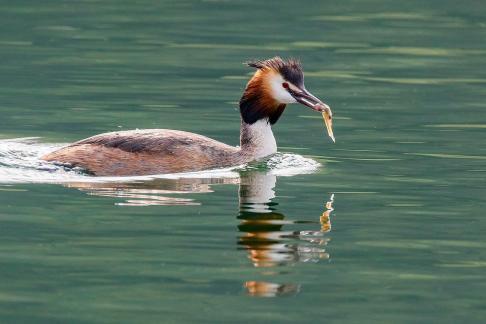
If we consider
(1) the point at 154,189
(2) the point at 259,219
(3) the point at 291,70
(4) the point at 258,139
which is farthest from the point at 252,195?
(3) the point at 291,70

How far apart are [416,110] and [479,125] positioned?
4.86ft

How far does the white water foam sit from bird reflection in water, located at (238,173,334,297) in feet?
3.88

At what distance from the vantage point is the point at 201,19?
97.6 ft

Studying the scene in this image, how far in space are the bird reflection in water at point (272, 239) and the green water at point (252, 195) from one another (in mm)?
22

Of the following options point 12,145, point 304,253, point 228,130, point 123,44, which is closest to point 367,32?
point 123,44

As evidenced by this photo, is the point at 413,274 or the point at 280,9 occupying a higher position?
the point at 280,9

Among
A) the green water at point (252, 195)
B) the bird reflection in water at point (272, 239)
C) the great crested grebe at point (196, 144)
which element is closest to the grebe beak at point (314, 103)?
the great crested grebe at point (196, 144)

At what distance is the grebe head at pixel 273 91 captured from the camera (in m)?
15.9

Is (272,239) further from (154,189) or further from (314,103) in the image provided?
(314,103)

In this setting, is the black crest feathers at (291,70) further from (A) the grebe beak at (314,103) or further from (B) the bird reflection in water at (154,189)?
(B) the bird reflection in water at (154,189)

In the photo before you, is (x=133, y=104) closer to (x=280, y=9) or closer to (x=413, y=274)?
(x=413, y=274)

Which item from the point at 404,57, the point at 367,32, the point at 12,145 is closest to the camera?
the point at 12,145

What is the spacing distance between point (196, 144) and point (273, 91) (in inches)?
46.2

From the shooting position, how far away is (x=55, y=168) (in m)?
15.1
